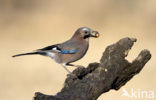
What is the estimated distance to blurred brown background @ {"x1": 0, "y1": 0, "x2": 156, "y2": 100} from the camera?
13203mm

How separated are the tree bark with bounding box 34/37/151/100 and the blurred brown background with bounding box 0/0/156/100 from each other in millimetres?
6107

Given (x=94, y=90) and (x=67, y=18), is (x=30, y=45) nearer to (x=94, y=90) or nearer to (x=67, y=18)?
(x=67, y=18)

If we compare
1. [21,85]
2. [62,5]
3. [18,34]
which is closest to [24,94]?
[21,85]

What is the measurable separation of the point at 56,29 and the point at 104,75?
35.4 feet

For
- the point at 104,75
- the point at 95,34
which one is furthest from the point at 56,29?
the point at 104,75

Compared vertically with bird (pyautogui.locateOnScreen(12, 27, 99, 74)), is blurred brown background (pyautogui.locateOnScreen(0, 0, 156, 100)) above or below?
below

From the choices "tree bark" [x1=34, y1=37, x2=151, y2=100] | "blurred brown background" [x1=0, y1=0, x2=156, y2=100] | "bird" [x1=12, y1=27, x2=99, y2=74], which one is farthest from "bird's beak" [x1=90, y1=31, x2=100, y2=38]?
"blurred brown background" [x1=0, y1=0, x2=156, y2=100]

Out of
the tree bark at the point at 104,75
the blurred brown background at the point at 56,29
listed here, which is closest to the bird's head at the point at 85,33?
the tree bark at the point at 104,75

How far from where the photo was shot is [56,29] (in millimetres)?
16797

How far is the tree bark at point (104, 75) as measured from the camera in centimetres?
588

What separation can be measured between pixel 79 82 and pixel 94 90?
0.19 meters

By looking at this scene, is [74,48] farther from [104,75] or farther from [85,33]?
[104,75]

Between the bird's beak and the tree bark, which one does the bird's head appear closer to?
the bird's beak

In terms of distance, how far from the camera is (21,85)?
12680 mm
